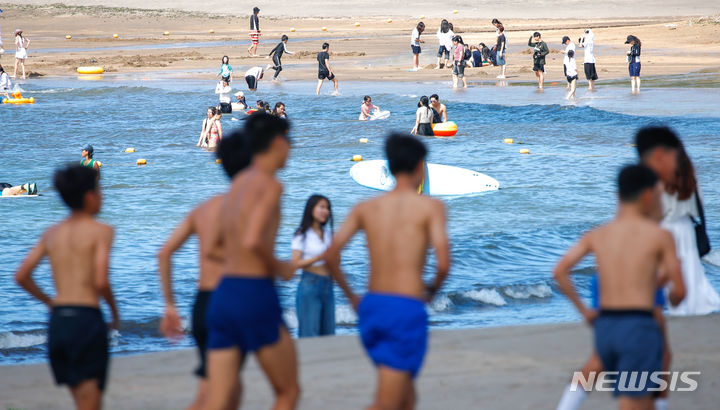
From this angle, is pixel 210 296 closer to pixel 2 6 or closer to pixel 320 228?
pixel 320 228

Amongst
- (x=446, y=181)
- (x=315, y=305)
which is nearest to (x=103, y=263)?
(x=315, y=305)

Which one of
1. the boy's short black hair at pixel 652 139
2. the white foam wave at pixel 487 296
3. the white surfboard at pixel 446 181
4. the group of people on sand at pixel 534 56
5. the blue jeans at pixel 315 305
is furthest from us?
the group of people on sand at pixel 534 56

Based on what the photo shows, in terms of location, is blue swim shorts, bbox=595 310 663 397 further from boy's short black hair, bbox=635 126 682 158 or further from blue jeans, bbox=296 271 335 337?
blue jeans, bbox=296 271 335 337

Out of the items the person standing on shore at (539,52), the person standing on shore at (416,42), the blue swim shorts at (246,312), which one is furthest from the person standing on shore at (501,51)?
the blue swim shorts at (246,312)

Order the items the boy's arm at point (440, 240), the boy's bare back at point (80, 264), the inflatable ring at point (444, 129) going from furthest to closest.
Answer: the inflatable ring at point (444, 129) < the boy's bare back at point (80, 264) < the boy's arm at point (440, 240)

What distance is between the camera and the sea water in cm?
1024

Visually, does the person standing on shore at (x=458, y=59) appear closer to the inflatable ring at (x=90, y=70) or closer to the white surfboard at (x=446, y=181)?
the white surfboard at (x=446, y=181)

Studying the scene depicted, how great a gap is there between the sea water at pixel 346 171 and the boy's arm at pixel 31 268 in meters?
4.41

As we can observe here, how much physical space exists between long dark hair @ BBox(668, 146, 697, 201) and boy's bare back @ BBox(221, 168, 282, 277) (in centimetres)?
269

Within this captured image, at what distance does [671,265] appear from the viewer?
374 cm

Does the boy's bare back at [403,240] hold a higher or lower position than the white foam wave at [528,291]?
higher

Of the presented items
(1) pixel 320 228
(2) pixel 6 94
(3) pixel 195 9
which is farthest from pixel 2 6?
(1) pixel 320 228

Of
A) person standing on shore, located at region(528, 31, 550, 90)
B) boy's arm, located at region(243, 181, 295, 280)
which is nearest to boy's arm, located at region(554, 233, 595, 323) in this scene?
boy's arm, located at region(243, 181, 295, 280)

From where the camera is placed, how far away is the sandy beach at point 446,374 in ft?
17.6
